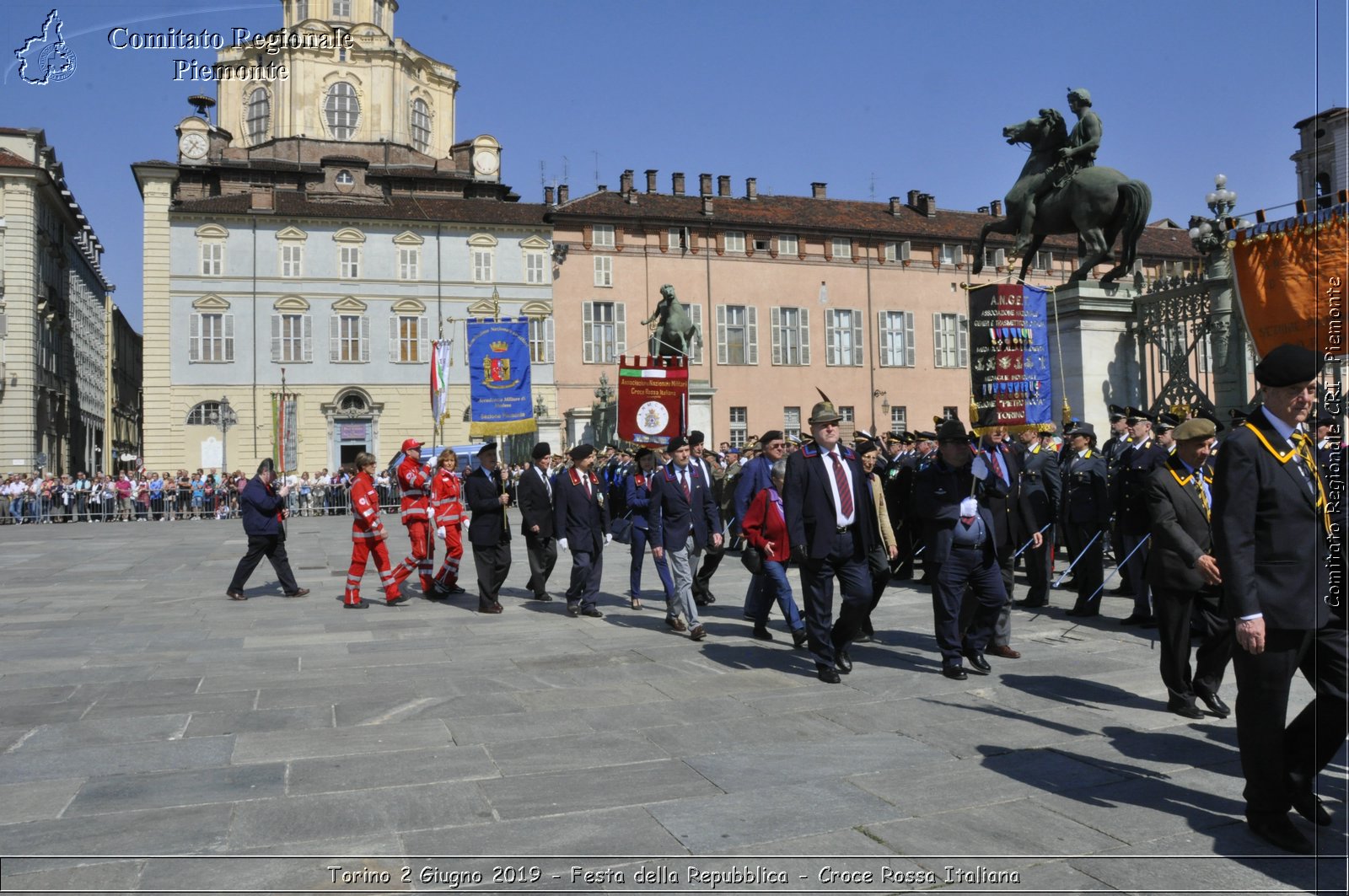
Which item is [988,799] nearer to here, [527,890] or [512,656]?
[527,890]

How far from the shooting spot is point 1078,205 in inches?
504

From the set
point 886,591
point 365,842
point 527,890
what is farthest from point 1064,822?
point 886,591

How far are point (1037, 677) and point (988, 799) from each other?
2.75 metres

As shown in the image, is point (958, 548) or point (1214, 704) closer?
point (1214, 704)

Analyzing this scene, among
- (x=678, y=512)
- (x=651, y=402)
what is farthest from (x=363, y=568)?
(x=651, y=402)

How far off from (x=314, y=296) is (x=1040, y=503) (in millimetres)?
38684

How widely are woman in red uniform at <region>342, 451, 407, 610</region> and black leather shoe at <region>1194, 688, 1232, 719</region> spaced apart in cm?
815

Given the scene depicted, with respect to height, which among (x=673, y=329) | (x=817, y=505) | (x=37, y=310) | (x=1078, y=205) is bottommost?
(x=817, y=505)

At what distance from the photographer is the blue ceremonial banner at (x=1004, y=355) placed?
40.6 feet

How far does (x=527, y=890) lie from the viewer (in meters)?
3.62

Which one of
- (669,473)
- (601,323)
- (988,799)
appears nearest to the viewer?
(988,799)

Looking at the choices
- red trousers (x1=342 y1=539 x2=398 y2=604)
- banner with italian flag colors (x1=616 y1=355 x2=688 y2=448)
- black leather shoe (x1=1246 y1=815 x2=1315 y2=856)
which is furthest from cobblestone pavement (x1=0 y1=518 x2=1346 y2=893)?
banner with italian flag colors (x1=616 y1=355 x2=688 y2=448)

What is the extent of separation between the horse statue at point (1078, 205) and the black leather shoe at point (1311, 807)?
30.3 ft

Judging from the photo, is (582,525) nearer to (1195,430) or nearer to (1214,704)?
(1195,430)
